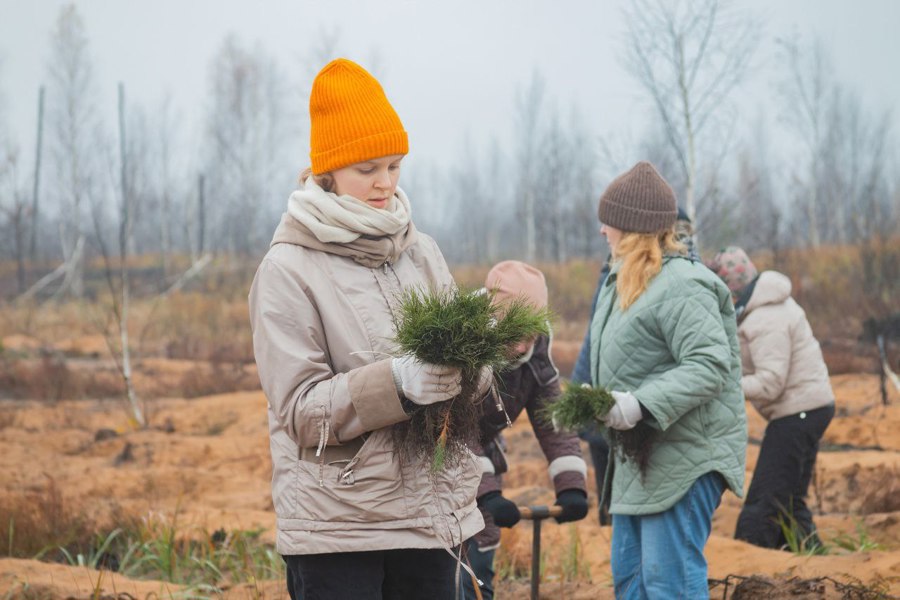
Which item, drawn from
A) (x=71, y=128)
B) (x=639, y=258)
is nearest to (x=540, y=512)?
(x=639, y=258)

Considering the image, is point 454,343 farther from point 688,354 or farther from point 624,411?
point 688,354

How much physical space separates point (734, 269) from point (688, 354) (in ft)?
8.25

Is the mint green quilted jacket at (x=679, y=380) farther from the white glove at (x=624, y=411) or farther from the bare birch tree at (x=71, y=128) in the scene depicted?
the bare birch tree at (x=71, y=128)

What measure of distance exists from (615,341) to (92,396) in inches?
581

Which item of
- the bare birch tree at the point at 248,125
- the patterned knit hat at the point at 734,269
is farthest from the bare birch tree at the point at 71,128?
the patterned knit hat at the point at 734,269

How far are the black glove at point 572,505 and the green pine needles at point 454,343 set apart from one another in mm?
1428

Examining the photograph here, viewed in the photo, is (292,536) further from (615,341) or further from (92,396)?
(92,396)

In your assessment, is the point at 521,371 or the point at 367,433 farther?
the point at 521,371

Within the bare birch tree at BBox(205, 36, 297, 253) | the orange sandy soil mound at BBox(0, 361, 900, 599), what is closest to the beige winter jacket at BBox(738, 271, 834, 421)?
the orange sandy soil mound at BBox(0, 361, 900, 599)

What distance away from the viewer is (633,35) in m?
16.9

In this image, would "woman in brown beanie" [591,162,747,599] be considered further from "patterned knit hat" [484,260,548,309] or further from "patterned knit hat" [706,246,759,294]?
"patterned knit hat" [706,246,759,294]

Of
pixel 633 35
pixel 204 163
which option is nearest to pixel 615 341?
pixel 633 35

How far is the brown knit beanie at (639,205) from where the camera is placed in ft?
11.9

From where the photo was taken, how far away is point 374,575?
243 cm
